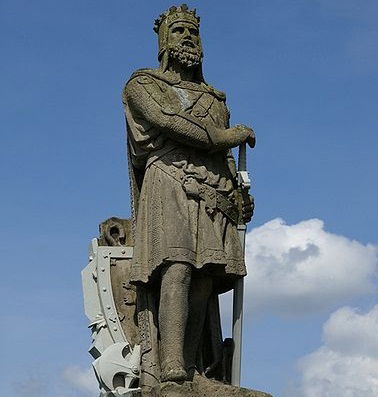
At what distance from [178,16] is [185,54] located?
475 millimetres

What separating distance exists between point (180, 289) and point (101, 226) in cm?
184

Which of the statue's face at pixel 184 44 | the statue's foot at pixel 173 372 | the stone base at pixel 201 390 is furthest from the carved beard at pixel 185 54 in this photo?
the stone base at pixel 201 390

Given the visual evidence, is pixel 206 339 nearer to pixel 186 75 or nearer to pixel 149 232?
pixel 149 232

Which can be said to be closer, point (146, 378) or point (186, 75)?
point (146, 378)

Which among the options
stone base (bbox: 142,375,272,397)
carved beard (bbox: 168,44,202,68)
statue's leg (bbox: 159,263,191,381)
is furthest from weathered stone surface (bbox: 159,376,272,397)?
carved beard (bbox: 168,44,202,68)

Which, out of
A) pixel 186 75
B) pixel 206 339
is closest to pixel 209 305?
pixel 206 339

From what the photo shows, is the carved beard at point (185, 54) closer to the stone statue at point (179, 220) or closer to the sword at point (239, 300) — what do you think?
the stone statue at point (179, 220)

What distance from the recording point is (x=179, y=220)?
550 inches

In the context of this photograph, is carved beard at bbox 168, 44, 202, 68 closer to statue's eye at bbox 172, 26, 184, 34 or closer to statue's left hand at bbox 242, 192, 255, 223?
statue's eye at bbox 172, 26, 184, 34

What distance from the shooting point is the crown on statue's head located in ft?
48.4

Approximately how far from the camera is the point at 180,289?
1380 centimetres

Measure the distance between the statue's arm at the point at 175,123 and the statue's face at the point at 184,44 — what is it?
48 cm

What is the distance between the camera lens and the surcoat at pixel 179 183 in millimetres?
13977

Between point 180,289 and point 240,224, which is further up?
point 240,224
